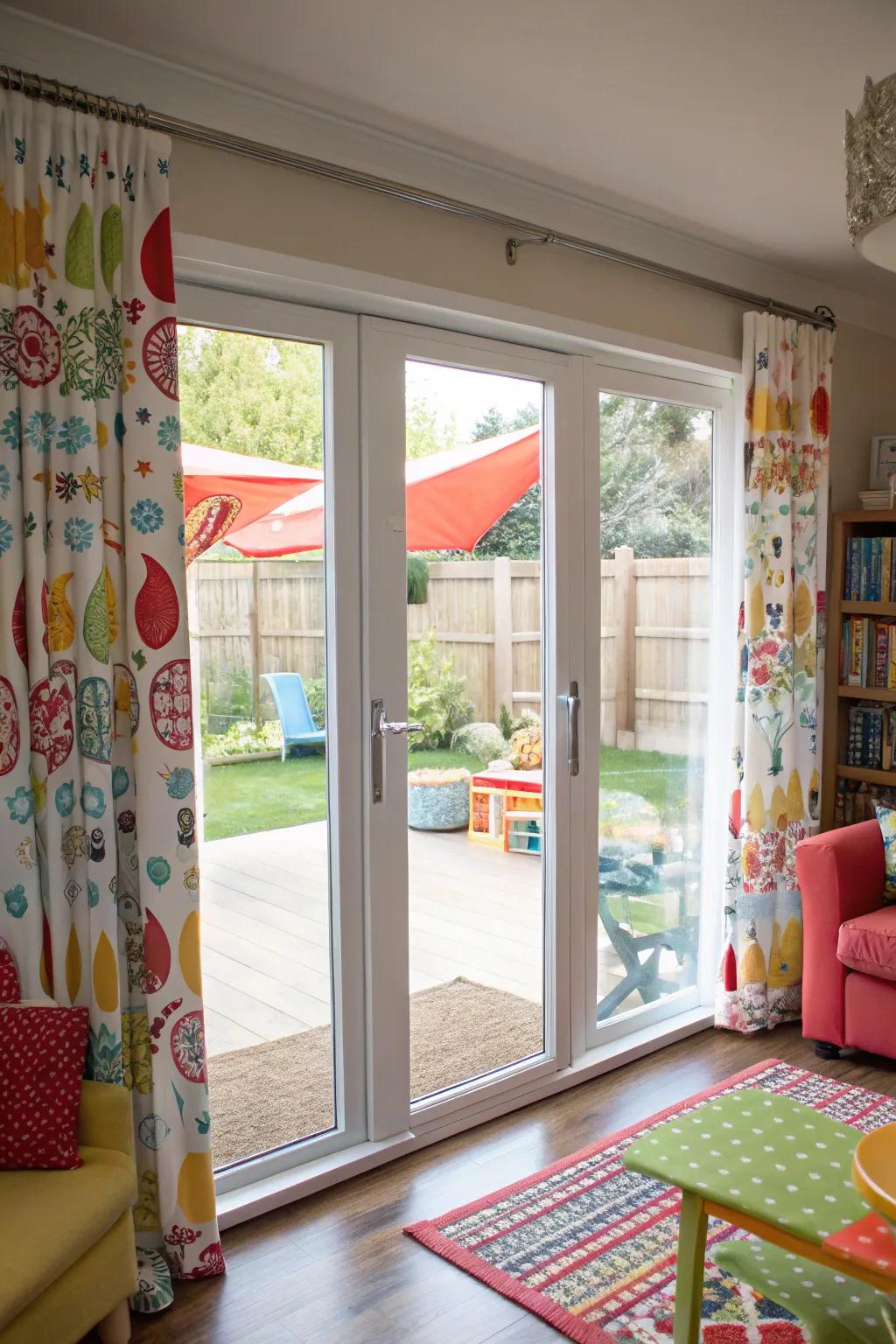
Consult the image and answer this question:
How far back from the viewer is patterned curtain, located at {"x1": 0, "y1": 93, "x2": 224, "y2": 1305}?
2188 mm

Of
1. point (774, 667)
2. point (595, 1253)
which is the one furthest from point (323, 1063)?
point (774, 667)

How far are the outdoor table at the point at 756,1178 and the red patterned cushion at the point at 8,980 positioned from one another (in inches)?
48.1

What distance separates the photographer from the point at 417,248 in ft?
9.49

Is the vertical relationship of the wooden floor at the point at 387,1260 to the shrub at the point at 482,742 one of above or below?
below

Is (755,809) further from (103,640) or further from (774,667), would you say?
(103,640)

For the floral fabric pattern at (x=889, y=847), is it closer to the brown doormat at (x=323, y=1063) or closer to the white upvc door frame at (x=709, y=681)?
the white upvc door frame at (x=709, y=681)

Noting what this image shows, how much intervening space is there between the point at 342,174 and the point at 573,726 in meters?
1.72

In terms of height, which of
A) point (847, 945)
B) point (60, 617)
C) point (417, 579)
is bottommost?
point (847, 945)

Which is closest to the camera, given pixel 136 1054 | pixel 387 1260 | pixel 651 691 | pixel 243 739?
pixel 136 1054

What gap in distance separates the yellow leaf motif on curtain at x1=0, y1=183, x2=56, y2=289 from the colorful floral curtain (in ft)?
8.10

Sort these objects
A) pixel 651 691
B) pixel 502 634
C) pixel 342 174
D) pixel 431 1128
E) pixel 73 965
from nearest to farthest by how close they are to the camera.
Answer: pixel 73 965
pixel 342 174
pixel 431 1128
pixel 502 634
pixel 651 691

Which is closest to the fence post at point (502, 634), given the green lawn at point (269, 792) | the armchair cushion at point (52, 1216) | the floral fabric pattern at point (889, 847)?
the green lawn at point (269, 792)

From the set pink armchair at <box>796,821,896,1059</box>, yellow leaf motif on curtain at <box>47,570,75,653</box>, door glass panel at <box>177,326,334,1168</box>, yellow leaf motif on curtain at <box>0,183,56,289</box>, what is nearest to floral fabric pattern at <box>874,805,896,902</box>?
pink armchair at <box>796,821,896,1059</box>

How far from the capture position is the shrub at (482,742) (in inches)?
126
